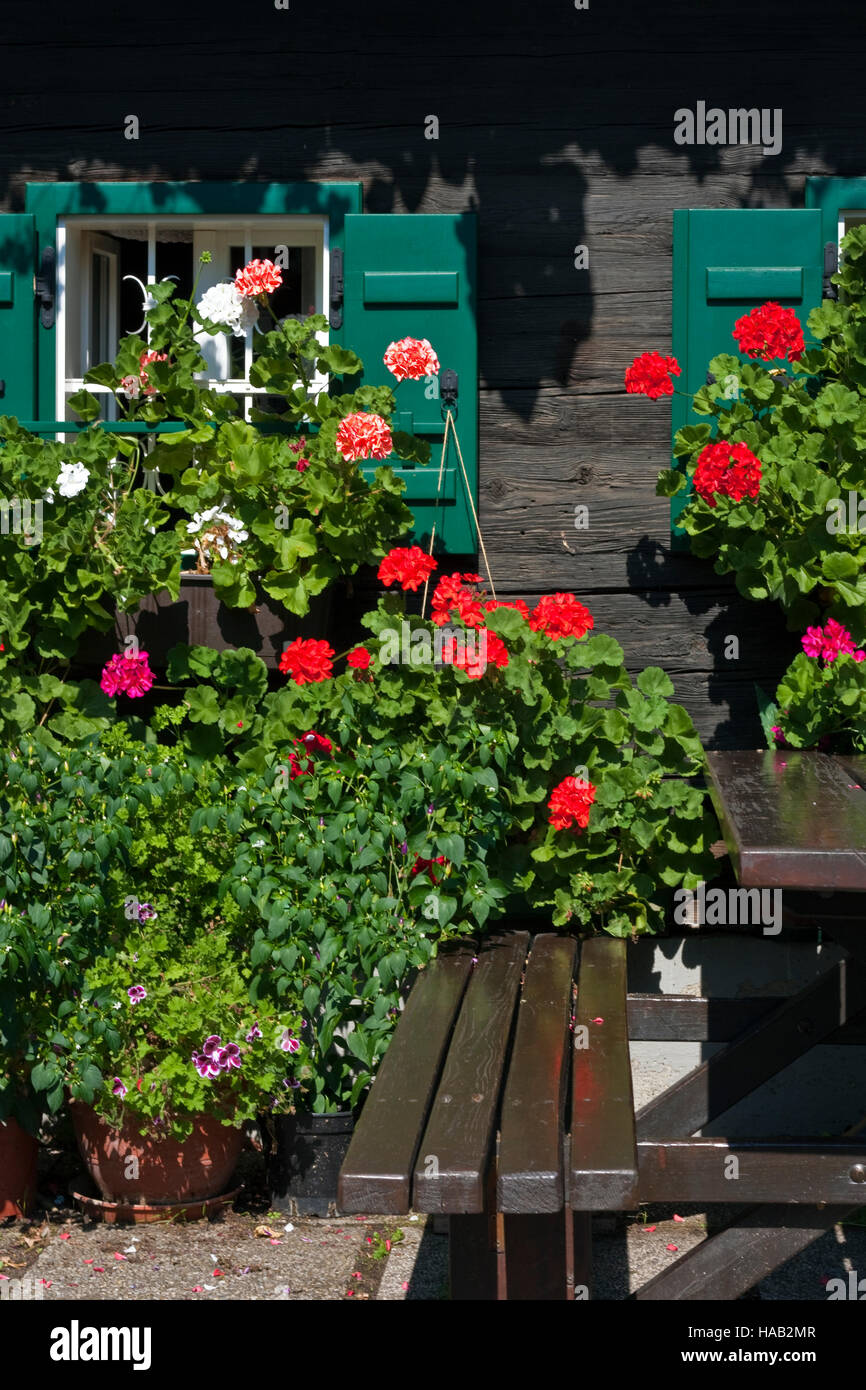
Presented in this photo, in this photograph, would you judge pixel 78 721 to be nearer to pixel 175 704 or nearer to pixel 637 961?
pixel 175 704

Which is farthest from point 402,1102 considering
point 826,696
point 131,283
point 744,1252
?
point 131,283

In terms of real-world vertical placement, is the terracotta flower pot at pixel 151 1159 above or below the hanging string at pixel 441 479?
below

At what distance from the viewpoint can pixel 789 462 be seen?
3.99m

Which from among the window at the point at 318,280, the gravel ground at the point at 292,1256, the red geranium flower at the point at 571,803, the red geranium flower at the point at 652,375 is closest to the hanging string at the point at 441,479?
the window at the point at 318,280

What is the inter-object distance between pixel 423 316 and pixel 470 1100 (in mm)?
2720

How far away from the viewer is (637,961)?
436 centimetres

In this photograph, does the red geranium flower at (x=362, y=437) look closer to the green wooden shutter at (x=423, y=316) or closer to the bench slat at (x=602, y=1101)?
the green wooden shutter at (x=423, y=316)

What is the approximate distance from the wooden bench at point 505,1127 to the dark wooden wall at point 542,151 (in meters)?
1.59

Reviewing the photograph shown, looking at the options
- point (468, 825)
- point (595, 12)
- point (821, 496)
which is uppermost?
point (595, 12)

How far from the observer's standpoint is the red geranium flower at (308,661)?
382 cm

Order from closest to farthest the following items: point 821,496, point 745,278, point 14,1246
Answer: point 14,1246, point 821,496, point 745,278

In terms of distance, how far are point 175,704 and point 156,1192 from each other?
57.1 inches
